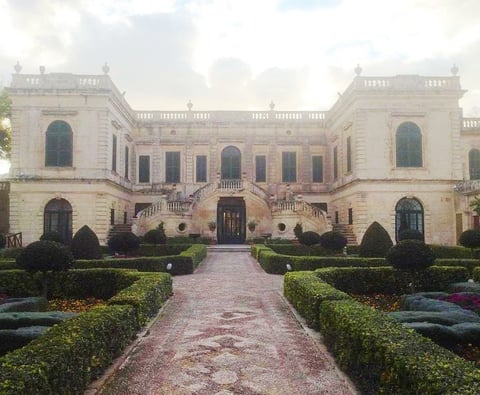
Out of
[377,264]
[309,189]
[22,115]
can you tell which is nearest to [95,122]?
[22,115]

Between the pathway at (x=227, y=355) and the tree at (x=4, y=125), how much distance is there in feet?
97.4

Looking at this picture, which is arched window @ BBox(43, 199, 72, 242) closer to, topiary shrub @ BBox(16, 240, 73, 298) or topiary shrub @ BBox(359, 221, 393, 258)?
topiary shrub @ BBox(16, 240, 73, 298)

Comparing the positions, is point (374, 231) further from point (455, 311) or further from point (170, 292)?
point (455, 311)

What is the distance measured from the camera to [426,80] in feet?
106

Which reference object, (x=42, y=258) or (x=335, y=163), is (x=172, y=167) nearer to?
(x=335, y=163)

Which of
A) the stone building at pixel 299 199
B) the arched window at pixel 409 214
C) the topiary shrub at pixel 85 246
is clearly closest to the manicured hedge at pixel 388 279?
the topiary shrub at pixel 85 246

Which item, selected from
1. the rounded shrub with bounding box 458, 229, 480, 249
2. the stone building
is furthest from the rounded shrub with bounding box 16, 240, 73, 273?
the stone building

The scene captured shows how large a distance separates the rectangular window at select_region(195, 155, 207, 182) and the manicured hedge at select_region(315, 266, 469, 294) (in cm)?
2630

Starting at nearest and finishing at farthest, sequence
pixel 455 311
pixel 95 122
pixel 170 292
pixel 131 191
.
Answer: pixel 455 311
pixel 170 292
pixel 95 122
pixel 131 191

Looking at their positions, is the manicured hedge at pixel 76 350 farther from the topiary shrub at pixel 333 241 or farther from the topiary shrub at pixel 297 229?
the topiary shrub at pixel 297 229

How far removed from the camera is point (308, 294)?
416 inches

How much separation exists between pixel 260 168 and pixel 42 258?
2872 cm

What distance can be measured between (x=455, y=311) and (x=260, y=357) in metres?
4.08

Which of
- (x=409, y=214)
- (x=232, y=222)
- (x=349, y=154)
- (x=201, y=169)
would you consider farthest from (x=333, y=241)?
(x=201, y=169)
